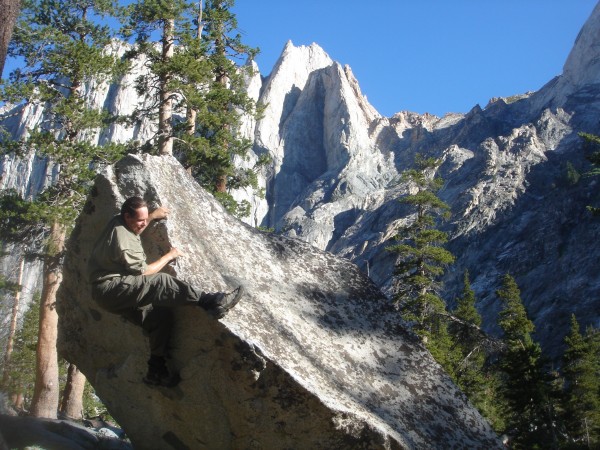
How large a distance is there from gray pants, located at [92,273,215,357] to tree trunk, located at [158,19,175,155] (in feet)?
34.6

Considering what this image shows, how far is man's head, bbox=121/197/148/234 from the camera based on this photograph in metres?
5.98

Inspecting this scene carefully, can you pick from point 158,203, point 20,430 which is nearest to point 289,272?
point 158,203

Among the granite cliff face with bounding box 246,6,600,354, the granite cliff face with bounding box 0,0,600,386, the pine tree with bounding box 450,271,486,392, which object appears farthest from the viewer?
the granite cliff face with bounding box 0,0,600,386

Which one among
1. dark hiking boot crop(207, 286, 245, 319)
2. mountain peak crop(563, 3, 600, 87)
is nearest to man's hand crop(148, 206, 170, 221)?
dark hiking boot crop(207, 286, 245, 319)

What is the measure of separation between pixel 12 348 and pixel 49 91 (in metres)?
18.2

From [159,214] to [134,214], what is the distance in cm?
66

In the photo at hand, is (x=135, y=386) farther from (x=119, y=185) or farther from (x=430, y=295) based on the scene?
(x=430, y=295)

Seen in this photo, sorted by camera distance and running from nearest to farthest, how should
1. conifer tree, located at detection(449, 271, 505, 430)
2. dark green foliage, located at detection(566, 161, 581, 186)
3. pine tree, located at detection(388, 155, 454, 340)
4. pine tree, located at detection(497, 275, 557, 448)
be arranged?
pine tree, located at detection(497, 275, 557, 448)
pine tree, located at detection(388, 155, 454, 340)
conifer tree, located at detection(449, 271, 505, 430)
dark green foliage, located at detection(566, 161, 581, 186)

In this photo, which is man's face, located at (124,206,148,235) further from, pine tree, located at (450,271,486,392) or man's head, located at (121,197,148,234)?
pine tree, located at (450,271,486,392)

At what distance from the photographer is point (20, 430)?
22.2 feet

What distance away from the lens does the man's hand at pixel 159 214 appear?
6605 mm

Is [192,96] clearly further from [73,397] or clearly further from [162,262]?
[162,262]

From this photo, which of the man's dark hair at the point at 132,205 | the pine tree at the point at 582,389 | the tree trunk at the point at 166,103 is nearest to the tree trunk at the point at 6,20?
the man's dark hair at the point at 132,205

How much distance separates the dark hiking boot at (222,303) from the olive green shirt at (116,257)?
741 mm
